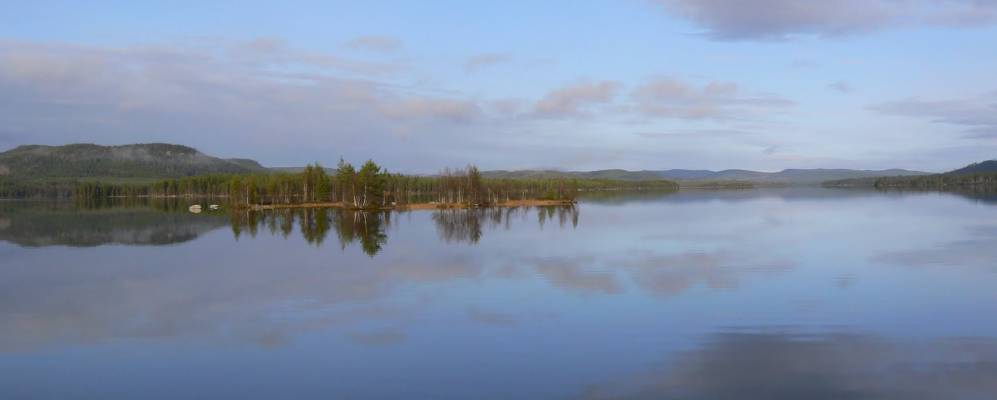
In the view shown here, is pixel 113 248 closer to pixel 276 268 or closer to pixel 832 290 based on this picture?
pixel 276 268

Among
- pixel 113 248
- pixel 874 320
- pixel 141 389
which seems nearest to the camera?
pixel 141 389

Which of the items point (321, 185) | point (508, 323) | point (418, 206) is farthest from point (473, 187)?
point (508, 323)

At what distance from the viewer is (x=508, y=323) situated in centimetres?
1436

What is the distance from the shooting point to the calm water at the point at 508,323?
10.4 m

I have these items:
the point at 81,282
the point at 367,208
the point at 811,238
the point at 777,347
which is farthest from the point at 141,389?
the point at 367,208

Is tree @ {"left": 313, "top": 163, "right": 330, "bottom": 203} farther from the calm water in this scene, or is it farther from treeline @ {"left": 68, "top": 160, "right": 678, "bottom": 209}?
the calm water

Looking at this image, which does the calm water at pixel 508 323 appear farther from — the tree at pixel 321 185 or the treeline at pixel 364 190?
the tree at pixel 321 185

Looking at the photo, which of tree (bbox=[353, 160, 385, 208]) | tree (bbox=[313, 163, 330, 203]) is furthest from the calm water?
tree (bbox=[313, 163, 330, 203])

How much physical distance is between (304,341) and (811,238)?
91.2 feet

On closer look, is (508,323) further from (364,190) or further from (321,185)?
(321,185)

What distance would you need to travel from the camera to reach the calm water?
10.4 m

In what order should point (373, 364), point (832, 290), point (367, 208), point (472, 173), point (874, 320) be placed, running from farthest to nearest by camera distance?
1. point (472, 173)
2. point (367, 208)
3. point (832, 290)
4. point (874, 320)
5. point (373, 364)

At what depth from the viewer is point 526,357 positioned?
38.1 ft

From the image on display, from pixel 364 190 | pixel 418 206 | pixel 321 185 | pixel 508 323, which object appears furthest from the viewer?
pixel 321 185
